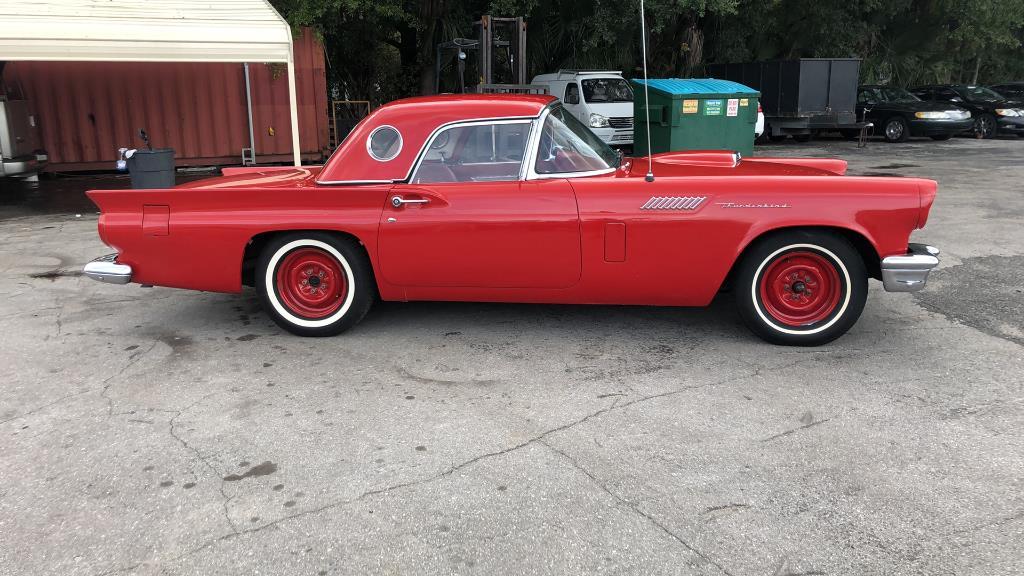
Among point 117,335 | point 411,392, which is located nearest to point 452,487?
point 411,392

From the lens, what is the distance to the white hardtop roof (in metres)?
8.93

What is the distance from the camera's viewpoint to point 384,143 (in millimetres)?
4875

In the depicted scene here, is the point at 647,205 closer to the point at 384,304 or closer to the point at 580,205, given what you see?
the point at 580,205

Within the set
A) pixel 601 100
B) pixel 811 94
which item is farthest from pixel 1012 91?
pixel 601 100

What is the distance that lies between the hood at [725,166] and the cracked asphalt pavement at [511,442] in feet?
3.27

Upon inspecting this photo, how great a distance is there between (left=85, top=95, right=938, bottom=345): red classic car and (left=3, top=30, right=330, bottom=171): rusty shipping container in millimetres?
10108

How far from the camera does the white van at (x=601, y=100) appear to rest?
639 inches

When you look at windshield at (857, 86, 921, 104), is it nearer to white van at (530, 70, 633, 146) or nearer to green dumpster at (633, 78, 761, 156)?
white van at (530, 70, 633, 146)

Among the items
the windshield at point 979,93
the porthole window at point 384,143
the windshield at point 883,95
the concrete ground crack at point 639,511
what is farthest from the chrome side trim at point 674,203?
the windshield at point 979,93

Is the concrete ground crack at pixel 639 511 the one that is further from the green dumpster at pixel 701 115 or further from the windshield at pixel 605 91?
the windshield at pixel 605 91

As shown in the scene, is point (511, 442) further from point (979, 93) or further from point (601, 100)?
Answer: point (979, 93)

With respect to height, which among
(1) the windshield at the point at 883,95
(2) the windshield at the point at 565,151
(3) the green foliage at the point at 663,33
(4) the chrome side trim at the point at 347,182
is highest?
(3) the green foliage at the point at 663,33

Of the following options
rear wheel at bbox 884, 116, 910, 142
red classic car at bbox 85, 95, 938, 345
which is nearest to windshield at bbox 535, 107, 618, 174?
red classic car at bbox 85, 95, 938, 345

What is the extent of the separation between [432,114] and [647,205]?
4.74ft
